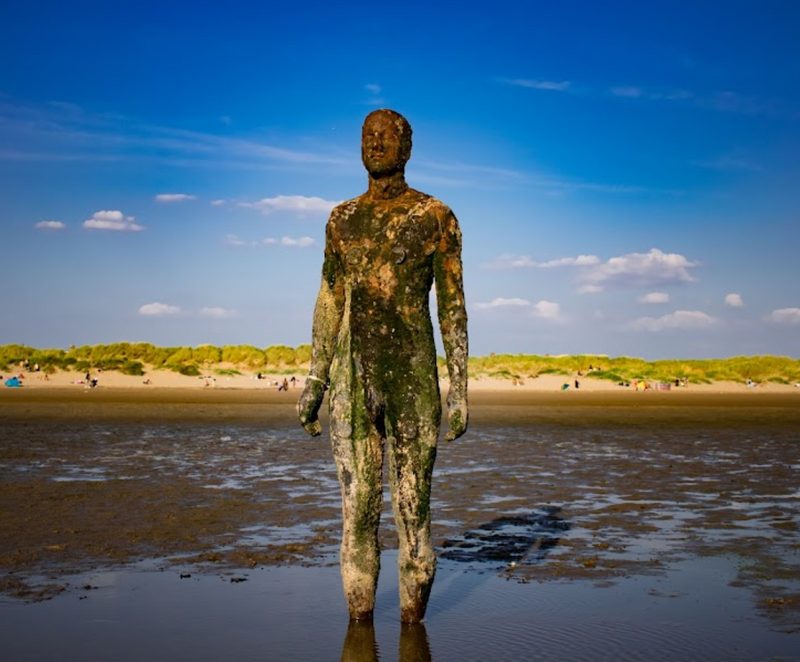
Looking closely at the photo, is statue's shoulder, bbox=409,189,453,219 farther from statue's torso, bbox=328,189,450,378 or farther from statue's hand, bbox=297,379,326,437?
statue's hand, bbox=297,379,326,437

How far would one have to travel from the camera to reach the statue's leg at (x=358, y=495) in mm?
6391

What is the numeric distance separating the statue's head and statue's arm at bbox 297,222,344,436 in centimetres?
57

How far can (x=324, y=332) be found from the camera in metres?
6.72

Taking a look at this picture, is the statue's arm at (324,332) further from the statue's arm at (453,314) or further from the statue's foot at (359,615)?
the statue's foot at (359,615)

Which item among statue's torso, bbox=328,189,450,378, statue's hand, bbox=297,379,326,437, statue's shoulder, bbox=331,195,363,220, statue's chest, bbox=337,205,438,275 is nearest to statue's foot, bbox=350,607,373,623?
statue's hand, bbox=297,379,326,437

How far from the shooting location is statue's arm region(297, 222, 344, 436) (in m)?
6.70

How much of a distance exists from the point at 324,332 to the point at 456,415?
111cm

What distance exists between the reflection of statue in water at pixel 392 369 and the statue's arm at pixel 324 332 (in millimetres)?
154

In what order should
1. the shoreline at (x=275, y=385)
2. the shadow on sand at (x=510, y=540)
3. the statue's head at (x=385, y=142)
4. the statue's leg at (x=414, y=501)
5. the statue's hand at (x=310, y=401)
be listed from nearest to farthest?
the statue's leg at (x=414, y=501)
the statue's head at (x=385, y=142)
the statue's hand at (x=310, y=401)
the shadow on sand at (x=510, y=540)
the shoreline at (x=275, y=385)

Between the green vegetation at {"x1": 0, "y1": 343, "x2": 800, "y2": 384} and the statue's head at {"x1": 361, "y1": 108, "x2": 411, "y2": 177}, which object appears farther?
the green vegetation at {"x1": 0, "y1": 343, "x2": 800, "y2": 384}

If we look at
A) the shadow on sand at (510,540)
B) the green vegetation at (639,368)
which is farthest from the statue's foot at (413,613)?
the green vegetation at (639,368)

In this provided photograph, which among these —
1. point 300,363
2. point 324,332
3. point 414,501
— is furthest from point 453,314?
point 300,363

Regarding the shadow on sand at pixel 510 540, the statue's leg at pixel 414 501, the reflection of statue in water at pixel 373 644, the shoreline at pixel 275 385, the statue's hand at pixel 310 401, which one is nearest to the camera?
the reflection of statue in water at pixel 373 644

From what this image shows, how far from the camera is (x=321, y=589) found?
289 inches
